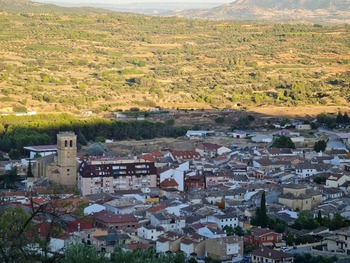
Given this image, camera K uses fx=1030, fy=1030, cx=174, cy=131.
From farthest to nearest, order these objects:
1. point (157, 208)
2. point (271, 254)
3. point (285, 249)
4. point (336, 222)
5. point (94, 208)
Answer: point (94, 208)
point (157, 208)
point (336, 222)
point (285, 249)
point (271, 254)

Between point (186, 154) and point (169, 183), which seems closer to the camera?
point (169, 183)

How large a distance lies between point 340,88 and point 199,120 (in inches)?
855

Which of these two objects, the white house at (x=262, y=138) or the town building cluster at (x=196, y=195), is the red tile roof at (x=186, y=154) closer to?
the town building cluster at (x=196, y=195)

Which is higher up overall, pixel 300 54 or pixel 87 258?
pixel 87 258

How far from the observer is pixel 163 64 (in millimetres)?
107312

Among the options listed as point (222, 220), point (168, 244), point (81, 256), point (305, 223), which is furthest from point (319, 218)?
point (81, 256)

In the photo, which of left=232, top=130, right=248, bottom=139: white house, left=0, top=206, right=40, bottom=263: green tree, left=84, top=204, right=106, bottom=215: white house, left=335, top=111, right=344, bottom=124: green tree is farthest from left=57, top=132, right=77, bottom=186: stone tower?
left=335, top=111, right=344, bottom=124: green tree

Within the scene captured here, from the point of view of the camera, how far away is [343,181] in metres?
47.3

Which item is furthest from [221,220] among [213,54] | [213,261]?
[213,54]

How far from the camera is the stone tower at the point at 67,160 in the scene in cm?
4697

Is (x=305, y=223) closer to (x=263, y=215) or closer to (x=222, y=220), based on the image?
(x=263, y=215)

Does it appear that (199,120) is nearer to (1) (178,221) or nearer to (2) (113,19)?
(1) (178,221)

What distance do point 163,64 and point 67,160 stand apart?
2401 inches

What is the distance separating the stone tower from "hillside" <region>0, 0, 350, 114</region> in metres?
30.5
